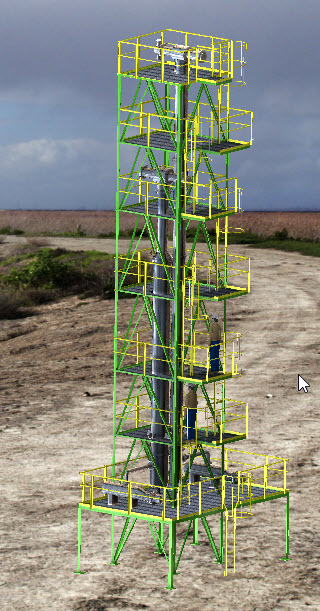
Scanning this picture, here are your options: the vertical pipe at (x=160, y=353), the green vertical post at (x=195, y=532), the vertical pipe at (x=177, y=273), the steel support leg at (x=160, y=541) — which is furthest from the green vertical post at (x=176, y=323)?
the green vertical post at (x=195, y=532)

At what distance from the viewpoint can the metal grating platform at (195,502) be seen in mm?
33406

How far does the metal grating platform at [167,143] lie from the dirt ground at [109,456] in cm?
1116

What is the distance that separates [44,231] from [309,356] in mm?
54763

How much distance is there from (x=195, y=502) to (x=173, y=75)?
35.5 feet

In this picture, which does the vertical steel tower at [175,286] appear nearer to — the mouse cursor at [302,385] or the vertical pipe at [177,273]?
the vertical pipe at [177,273]

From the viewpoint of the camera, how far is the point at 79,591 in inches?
1351

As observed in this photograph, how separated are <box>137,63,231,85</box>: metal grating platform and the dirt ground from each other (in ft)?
42.1

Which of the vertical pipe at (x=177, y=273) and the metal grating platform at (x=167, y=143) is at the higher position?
the metal grating platform at (x=167, y=143)

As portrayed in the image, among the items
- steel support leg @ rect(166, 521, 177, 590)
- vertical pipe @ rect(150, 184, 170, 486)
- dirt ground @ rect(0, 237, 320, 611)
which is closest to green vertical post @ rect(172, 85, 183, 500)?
vertical pipe @ rect(150, 184, 170, 486)

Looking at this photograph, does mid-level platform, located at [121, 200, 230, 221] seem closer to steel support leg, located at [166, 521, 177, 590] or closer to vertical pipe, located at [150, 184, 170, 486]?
vertical pipe, located at [150, 184, 170, 486]

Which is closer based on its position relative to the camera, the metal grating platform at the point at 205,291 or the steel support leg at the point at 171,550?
the steel support leg at the point at 171,550

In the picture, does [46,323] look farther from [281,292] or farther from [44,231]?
[44,231]

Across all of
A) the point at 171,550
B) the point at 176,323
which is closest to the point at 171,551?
the point at 171,550

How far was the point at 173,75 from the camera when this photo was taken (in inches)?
1297
